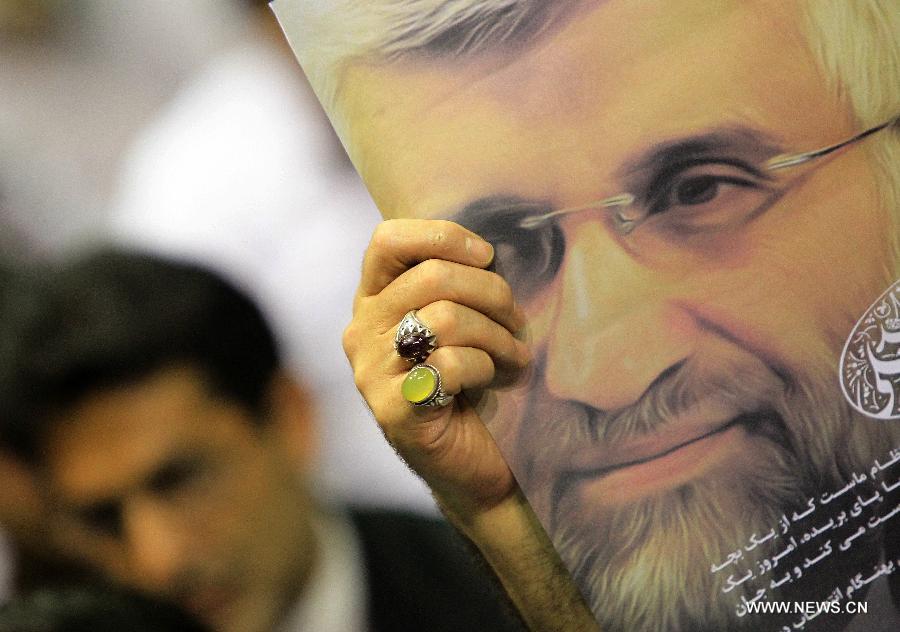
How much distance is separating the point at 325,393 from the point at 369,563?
0.23 meters

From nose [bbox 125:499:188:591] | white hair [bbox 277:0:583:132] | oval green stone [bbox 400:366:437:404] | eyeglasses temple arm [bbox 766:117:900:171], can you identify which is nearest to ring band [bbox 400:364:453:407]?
oval green stone [bbox 400:366:437:404]

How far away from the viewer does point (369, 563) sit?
100 centimetres

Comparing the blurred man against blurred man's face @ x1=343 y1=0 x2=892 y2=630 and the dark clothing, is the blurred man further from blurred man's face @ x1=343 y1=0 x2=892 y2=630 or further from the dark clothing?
blurred man's face @ x1=343 y1=0 x2=892 y2=630

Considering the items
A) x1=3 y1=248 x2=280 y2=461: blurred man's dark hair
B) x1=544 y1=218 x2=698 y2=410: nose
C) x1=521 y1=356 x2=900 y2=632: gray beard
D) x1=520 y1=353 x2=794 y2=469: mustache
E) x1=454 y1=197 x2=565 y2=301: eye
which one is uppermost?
x1=3 y1=248 x2=280 y2=461: blurred man's dark hair

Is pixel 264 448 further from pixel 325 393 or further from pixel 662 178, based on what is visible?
pixel 662 178

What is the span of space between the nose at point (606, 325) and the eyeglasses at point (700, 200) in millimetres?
17

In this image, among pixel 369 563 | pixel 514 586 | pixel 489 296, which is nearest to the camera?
pixel 489 296

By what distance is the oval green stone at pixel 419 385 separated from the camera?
611 mm

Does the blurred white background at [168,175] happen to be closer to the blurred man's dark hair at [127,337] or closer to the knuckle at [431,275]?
the blurred man's dark hair at [127,337]

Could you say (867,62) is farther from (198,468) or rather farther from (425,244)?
(198,468)

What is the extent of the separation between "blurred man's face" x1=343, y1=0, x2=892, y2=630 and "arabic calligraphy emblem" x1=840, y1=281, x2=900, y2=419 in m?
0.01

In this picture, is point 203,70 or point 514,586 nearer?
point 514,586

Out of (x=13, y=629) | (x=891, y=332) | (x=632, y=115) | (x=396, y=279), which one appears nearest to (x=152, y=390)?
(x=13, y=629)

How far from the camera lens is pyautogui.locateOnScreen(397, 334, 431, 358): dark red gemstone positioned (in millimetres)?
616
